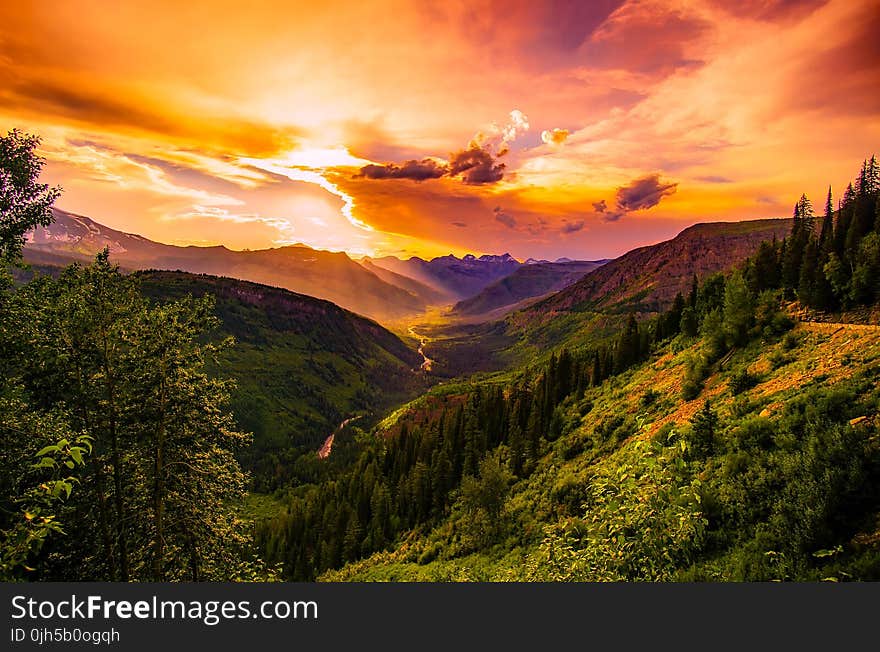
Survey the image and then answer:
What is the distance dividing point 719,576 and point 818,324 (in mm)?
33597

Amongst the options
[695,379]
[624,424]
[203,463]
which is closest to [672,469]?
[203,463]

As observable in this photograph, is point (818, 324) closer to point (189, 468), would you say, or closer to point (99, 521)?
point (189, 468)

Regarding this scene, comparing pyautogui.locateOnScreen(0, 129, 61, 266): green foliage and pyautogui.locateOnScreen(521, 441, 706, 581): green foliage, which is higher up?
pyautogui.locateOnScreen(0, 129, 61, 266): green foliage

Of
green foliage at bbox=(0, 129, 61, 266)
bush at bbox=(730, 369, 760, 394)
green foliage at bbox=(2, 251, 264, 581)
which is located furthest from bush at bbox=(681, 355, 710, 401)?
green foliage at bbox=(0, 129, 61, 266)

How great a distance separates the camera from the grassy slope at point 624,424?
23281 mm

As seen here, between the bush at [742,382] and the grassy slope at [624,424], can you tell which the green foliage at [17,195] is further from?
the bush at [742,382]

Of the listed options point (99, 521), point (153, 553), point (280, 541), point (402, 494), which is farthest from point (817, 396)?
point (280, 541)

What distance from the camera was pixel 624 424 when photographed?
4281cm

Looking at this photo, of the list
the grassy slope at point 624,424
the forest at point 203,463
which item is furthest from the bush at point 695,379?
the forest at point 203,463

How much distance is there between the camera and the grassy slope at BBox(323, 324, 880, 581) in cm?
2328

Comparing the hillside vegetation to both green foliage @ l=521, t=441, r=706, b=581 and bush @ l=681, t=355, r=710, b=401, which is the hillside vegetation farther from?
bush @ l=681, t=355, r=710, b=401

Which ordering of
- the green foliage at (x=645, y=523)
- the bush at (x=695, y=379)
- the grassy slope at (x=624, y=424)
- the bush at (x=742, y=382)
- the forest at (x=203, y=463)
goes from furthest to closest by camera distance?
the bush at (x=695, y=379) < the bush at (x=742, y=382) < the grassy slope at (x=624, y=424) < the forest at (x=203, y=463) < the green foliage at (x=645, y=523)

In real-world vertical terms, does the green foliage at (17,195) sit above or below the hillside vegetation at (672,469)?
above

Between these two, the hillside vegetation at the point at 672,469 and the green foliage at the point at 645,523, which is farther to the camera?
the hillside vegetation at the point at 672,469
